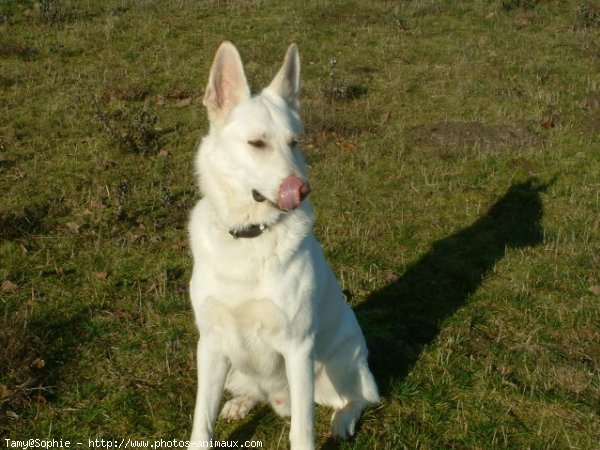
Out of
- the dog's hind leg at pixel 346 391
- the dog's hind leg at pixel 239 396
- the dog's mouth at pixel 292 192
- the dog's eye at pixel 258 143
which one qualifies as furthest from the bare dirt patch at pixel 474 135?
the dog's mouth at pixel 292 192

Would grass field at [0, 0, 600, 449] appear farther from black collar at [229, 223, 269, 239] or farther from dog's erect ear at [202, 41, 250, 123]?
dog's erect ear at [202, 41, 250, 123]

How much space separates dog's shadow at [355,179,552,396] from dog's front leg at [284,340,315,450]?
906 mm

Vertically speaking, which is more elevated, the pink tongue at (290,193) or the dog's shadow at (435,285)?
the pink tongue at (290,193)

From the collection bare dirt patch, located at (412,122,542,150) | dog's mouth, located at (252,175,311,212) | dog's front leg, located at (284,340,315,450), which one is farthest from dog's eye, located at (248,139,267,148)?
bare dirt patch, located at (412,122,542,150)

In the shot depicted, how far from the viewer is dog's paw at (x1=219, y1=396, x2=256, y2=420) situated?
3.98 metres

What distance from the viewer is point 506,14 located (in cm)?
1258

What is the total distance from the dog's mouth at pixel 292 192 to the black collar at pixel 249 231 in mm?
289

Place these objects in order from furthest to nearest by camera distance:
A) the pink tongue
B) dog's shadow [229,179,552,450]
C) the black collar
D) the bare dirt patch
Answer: the bare dirt patch → dog's shadow [229,179,552,450] → the black collar → the pink tongue

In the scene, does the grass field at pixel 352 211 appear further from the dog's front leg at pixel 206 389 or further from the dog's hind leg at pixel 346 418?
the dog's front leg at pixel 206 389

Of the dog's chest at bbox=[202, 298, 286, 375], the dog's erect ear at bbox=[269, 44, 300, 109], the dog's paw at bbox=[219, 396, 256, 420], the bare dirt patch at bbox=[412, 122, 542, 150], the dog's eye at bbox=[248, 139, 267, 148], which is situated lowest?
the dog's paw at bbox=[219, 396, 256, 420]

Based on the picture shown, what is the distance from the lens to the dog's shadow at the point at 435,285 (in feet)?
15.0

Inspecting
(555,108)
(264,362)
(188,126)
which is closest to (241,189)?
(264,362)

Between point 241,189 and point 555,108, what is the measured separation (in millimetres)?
6643

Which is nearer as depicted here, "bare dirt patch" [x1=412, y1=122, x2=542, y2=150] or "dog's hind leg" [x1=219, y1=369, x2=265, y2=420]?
"dog's hind leg" [x1=219, y1=369, x2=265, y2=420]
